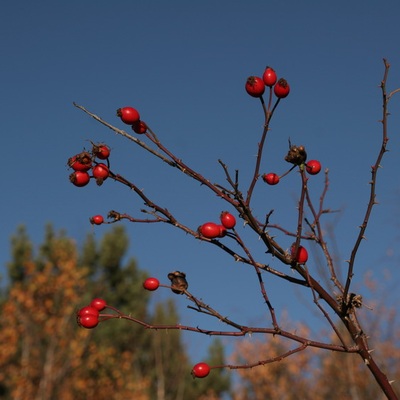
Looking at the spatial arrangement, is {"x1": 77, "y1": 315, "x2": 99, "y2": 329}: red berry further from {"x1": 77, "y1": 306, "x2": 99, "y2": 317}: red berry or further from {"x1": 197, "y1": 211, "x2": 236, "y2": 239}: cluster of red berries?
{"x1": 197, "y1": 211, "x2": 236, "y2": 239}: cluster of red berries

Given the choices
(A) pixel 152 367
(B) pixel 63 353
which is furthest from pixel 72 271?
(A) pixel 152 367

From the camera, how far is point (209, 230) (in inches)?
61.1

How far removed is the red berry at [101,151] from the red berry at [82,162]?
0.03 m

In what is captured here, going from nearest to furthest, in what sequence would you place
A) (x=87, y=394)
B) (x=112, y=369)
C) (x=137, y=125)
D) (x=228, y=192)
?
(x=228, y=192)
(x=137, y=125)
(x=87, y=394)
(x=112, y=369)

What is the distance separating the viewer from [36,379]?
15.8 meters

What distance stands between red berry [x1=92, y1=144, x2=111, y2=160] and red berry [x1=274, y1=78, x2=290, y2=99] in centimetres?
58

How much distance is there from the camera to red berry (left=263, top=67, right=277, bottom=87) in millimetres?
1643

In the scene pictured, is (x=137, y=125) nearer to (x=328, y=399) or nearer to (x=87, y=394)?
(x=87, y=394)

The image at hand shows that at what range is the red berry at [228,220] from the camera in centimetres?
159

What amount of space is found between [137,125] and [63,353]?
1360 cm

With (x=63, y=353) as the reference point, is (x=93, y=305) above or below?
below

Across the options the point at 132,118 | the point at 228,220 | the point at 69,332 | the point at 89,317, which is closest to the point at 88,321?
the point at 89,317

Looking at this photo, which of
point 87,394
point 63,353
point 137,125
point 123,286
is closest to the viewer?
→ point 137,125

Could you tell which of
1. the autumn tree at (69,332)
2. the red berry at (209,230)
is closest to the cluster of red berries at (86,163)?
the red berry at (209,230)
